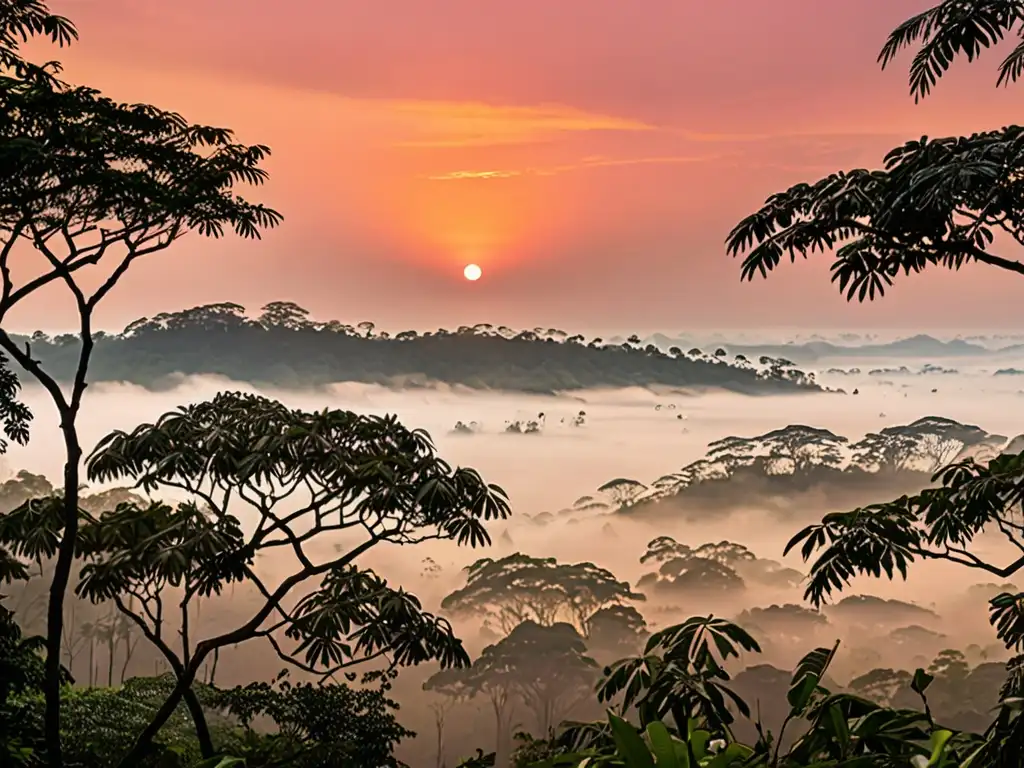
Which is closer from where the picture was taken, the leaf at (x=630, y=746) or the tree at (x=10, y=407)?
the leaf at (x=630, y=746)

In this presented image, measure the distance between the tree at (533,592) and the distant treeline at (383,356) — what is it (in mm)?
1030

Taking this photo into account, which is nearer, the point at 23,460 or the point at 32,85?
the point at 32,85

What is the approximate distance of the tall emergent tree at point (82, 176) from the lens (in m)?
3.13

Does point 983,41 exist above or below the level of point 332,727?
above

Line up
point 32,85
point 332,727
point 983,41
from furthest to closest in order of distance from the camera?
1. point 332,727
2. point 32,85
3. point 983,41

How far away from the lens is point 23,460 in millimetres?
6219

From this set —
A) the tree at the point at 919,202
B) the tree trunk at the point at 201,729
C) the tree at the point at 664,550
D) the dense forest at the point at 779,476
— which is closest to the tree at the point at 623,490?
the dense forest at the point at 779,476

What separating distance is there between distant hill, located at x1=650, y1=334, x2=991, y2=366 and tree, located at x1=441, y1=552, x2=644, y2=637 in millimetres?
1403

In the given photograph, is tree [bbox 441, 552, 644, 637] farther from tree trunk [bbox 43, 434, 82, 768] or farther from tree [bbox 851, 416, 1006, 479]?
tree trunk [bbox 43, 434, 82, 768]

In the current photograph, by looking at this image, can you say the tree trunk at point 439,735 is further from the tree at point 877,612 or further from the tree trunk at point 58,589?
the tree trunk at point 58,589

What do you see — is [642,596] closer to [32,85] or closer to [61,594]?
[61,594]

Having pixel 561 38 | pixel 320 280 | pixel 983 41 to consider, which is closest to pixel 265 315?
pixel 320 280

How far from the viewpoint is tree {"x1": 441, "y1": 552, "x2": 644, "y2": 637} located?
5.67 metres

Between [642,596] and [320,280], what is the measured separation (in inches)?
101
